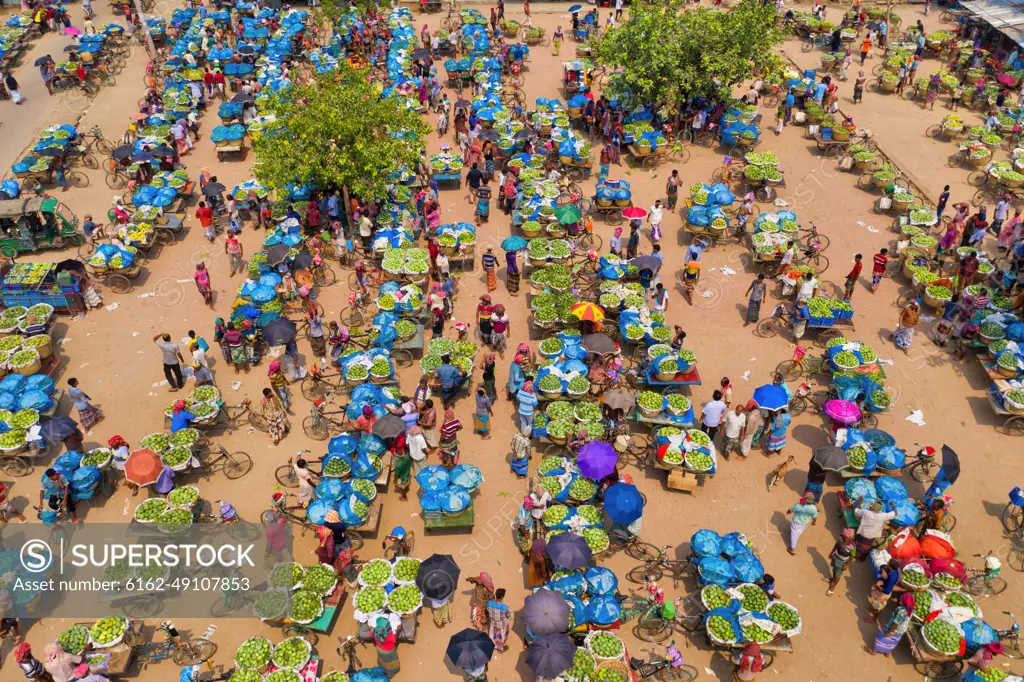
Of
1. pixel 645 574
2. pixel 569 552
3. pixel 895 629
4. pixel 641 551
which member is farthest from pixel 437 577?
pixel 895 629

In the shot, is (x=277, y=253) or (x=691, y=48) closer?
(x=277, y=253)

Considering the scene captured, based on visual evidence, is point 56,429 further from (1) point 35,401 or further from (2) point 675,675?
(2) point 675,675

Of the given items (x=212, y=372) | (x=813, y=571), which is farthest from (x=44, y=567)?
(x=813, y=571)

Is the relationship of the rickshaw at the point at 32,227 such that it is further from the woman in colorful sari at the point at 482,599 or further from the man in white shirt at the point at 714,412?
the man in white shirt at the point at 714,412

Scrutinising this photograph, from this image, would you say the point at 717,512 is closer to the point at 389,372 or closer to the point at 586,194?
the point at 389,372

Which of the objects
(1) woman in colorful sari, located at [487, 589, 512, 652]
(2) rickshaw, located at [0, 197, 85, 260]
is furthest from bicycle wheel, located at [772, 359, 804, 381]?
(2) rickshaw, located at [0, 197, 85, 260]

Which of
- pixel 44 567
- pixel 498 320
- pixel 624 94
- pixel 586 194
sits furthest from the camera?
pixel 624 94
